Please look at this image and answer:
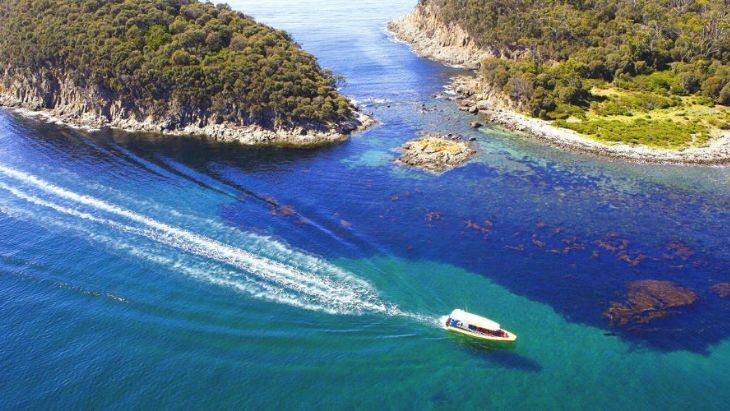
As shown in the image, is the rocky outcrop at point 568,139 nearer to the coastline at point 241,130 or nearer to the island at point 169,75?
the coastline at point 241,130

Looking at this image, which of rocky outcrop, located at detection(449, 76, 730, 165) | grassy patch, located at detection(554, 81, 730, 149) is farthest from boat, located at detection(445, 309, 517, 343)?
grassy patch, located at detection(554, 81, 730, 149)

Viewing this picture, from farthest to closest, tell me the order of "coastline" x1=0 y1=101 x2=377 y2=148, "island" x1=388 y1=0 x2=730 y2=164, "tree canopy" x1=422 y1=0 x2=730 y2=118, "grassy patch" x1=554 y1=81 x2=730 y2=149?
1. "tree canopy" x1=422 y1=0 x2=730 y2=118
2. "coastline" x1=0 y1=101 x2=377 y2=148
3. "island" x1=388 y1=0 x2=730 y2=164
4. "grassy patch" x1=554 y1=81 x2=730 y2=149

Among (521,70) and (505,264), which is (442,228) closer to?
(505,264)

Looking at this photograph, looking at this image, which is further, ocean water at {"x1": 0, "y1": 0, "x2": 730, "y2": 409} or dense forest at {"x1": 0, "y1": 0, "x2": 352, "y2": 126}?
dense forest at {"x1": 0, "y1": 0, "x2": 352, "y2": 126}

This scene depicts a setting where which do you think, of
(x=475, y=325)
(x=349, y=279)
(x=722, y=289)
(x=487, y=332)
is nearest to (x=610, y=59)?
(x=722, y=289)

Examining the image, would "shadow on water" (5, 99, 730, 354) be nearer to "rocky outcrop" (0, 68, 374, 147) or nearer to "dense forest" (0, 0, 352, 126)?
"rocky outcrop" (0, 68, 374, 147)

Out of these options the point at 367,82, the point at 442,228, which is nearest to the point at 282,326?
the point at 442,228

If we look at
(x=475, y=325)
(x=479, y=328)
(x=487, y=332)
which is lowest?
(x=487, y=332)

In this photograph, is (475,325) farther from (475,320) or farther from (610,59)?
(610,59)
